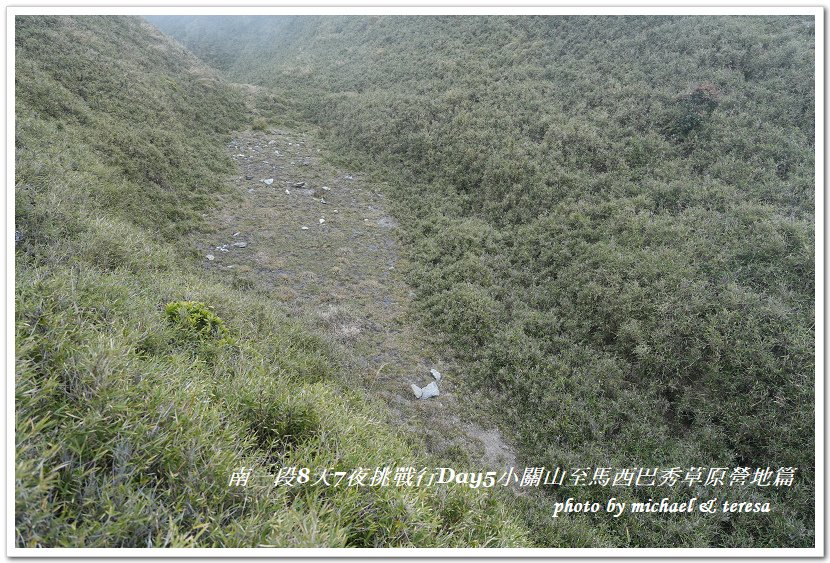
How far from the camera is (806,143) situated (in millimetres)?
11094

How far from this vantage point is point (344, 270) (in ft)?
36.4

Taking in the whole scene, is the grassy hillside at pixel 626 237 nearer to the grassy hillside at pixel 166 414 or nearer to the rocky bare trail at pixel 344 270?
the rocky bare trail at pixel 344 270

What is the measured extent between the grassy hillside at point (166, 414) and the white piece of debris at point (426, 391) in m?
1.15

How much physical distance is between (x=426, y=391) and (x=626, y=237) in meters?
6.69

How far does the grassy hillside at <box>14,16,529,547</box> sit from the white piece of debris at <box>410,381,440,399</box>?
1.15 meters

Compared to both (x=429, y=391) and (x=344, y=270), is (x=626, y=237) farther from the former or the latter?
(x=344, y=270)

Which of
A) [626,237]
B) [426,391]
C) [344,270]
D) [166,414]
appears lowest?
[426,391]

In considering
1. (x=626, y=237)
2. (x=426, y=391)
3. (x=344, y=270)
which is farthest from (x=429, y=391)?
(x=626, y=237)

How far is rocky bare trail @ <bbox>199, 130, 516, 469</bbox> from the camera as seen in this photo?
725cm

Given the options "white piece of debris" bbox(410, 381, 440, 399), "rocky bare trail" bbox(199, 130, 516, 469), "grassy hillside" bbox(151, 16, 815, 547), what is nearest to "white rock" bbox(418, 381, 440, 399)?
"white piece of debris" bbox(410, 381, 440, 399)

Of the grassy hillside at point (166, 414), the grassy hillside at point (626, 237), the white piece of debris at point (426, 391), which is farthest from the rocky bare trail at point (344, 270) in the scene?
the grassy hillside at point (166, 414)

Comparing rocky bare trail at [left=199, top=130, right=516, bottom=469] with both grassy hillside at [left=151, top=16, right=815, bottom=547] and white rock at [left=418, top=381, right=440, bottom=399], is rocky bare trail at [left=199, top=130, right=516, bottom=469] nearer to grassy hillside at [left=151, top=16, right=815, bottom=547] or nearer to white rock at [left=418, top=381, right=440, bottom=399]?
white rock at [left=418, top=381, right=440, bottom=399]

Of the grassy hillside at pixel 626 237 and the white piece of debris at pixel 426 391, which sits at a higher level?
the grassy hillside at pixel 626 237

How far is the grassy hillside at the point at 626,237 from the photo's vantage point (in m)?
6.57
